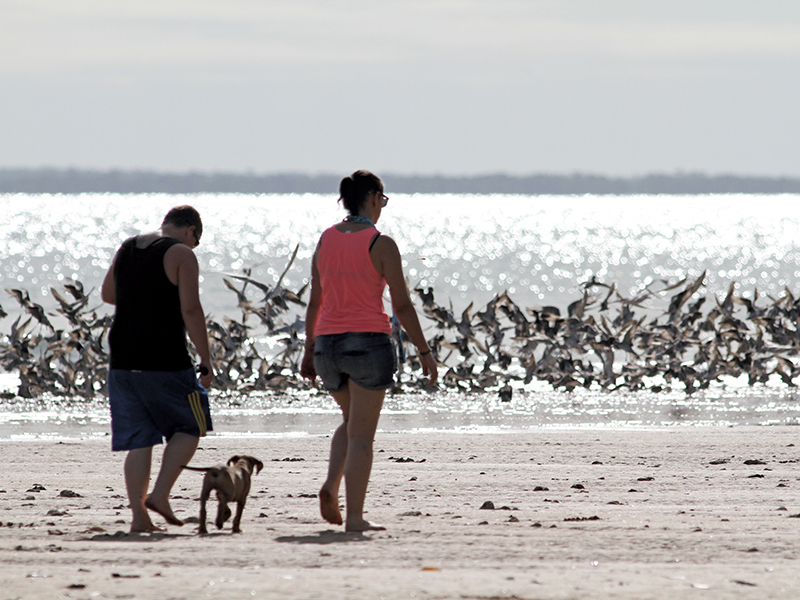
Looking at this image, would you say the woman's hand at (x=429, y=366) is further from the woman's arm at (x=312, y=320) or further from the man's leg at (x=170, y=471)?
the man's leg at (x=170, y=471)

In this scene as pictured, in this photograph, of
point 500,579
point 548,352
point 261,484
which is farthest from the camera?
point 548,352

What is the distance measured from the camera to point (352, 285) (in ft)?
16.1

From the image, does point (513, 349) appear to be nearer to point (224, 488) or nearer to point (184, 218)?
point (184, 218)

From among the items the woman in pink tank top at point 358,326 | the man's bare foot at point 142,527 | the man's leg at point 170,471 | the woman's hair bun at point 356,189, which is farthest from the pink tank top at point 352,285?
the man's bare foot at point 142,527

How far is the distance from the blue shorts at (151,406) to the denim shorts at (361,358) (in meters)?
0.65

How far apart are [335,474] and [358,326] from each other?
715 mm

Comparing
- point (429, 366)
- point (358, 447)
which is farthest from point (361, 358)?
point (358, 447)

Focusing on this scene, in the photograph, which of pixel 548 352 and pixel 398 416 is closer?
pixel 398 416

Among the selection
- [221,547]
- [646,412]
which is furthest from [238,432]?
[221,547]

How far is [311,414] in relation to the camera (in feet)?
36.4

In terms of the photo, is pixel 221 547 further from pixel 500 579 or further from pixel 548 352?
pixel 548 352

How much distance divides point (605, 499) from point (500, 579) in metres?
2.35

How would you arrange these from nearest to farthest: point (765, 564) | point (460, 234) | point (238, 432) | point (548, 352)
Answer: point (765, 564), point (238, 432), point (548, 352), point (460, 234)

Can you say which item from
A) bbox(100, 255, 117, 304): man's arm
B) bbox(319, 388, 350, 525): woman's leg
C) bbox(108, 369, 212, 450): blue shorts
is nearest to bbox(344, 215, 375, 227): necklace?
bbox(319, 388, 350, 525): woman's leg
